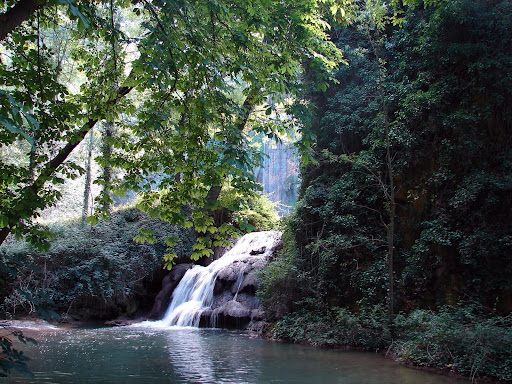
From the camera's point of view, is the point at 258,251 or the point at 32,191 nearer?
the point at 32,191

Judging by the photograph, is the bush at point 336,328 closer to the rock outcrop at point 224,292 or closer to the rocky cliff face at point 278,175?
the rock outcrop at point 224,292

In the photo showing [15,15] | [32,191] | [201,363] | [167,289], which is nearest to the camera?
[15,15]

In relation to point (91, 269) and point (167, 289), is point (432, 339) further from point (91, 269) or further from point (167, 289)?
point (91, 269)

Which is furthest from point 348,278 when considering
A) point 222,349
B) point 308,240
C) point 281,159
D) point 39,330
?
point 281,159

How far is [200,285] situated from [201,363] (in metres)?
7.41

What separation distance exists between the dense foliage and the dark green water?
0.90m

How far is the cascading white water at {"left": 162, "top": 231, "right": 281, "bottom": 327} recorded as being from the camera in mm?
13922

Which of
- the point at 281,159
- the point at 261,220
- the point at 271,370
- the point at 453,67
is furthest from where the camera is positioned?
the point at 281,159

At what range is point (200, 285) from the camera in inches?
591

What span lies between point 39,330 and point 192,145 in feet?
33.3

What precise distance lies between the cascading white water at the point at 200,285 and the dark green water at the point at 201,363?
3010 millimetres

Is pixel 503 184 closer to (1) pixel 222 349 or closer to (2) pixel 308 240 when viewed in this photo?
(2) pixel 308 240

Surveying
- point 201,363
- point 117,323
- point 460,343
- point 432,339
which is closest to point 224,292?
point 117,323

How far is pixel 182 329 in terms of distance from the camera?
1291cm
